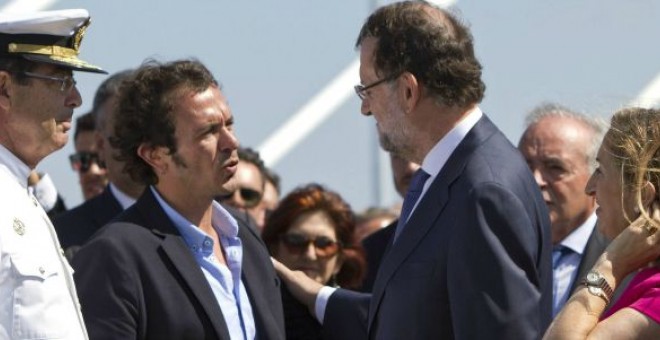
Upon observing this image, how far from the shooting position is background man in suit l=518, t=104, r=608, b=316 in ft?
17.5

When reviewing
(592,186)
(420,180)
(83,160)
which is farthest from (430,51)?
(83,160)

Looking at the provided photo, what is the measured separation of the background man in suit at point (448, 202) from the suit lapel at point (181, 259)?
1.48ft

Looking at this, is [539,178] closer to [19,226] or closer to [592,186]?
[592,186]

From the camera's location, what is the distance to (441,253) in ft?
12.0

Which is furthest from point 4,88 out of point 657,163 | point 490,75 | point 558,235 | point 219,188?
point 490,75

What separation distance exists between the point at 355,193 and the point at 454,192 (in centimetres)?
477

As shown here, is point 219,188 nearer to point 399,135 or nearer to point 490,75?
point 399,135

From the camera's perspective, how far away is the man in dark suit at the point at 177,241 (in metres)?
3.94

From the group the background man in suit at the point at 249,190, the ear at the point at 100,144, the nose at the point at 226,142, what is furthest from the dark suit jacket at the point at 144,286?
the background man in suit at the point at 249,190

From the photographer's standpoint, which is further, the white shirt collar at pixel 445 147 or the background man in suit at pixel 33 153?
the white shirt collar at pixel 445 147

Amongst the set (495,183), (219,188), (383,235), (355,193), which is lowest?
(355,193)

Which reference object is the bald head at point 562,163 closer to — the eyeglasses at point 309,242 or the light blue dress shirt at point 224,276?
the eyeglasses at point 309,242

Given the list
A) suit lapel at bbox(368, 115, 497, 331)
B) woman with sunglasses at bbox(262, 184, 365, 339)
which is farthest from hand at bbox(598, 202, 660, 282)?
woman with sunglasses at bbox(262, 184, 365, 339)

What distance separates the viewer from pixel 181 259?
407cm
